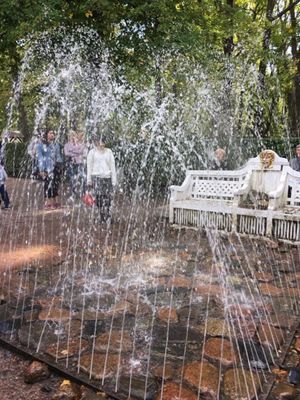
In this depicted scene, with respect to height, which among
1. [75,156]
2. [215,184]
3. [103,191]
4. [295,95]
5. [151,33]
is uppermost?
[151,33]

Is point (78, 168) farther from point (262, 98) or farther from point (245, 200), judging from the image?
point (262, 98)

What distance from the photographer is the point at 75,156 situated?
970cm

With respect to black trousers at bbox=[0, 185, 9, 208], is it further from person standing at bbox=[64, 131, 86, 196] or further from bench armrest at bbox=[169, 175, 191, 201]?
bench armrest at bbox=[169, 175, 191, 201]

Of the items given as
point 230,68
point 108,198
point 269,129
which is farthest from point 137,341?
point 269,129

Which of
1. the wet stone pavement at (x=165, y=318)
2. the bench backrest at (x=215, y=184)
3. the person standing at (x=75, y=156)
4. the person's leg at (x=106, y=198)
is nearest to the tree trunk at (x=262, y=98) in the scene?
the person standing at (x=75, y=156)

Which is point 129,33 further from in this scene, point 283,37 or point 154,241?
point 154,241

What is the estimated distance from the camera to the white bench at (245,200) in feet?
21.1

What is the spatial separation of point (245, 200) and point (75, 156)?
14.2ft

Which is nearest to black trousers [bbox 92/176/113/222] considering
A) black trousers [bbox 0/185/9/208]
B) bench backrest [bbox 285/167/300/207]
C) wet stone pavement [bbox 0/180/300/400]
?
wet stone pavement [bbox 0/180/300/400]

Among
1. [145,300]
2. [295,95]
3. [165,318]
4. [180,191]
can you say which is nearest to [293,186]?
[180,191]

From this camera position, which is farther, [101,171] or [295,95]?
[295,95]

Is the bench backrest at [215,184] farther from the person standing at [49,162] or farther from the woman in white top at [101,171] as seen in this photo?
the person standing at [49,162]

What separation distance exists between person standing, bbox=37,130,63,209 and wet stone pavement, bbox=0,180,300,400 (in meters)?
3.31

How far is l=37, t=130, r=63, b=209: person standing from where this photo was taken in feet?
29.0
